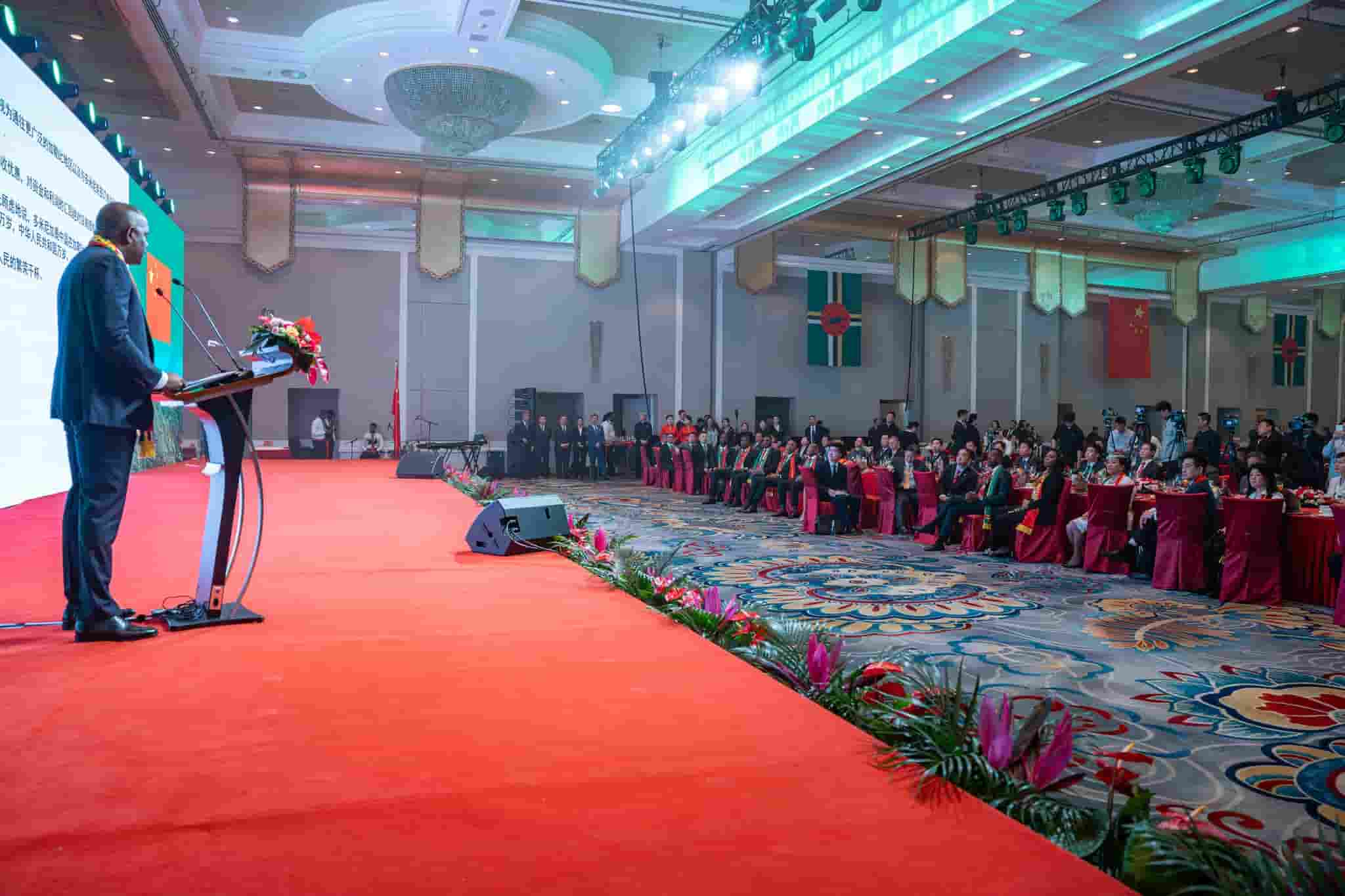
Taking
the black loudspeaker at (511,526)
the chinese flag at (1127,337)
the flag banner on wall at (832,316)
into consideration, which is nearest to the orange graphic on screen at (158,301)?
the black loudspeaker at (511,526)

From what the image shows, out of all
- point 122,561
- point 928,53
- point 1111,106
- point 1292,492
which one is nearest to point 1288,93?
point 1111,106

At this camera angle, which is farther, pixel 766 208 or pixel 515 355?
pixel 515 355

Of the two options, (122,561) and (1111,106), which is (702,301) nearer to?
(1111,106)

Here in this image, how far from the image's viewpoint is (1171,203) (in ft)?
49.5

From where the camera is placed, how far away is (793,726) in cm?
225

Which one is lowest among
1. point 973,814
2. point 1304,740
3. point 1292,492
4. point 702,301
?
point 1304,740

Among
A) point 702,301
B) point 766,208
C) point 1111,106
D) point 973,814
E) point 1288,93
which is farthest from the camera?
point 702,301

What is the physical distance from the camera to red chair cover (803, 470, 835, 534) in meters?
9.19

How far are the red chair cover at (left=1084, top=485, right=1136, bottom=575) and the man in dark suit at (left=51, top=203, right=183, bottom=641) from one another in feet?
20.6

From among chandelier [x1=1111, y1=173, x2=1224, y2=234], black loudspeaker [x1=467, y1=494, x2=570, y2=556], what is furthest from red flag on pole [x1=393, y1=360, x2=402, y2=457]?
chandelier [x1=1111, y1=173, x2=1224, y2=234]

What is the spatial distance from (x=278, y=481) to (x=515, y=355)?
7.53 meters

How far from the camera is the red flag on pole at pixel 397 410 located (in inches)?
590

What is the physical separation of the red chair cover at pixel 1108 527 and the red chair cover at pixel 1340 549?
169 cm

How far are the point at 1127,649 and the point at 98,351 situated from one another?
4500 mm
